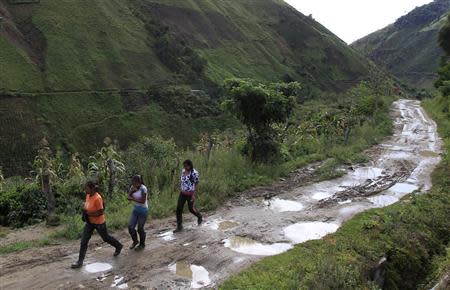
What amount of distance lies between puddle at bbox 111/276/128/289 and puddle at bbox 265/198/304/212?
571 centimetres

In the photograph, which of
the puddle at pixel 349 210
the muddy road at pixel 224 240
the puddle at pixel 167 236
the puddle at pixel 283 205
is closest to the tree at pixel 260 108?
the muddy road at pixel 224 240

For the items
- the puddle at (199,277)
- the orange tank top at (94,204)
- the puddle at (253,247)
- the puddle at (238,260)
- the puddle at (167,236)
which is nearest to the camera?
the puddle at (199,277)

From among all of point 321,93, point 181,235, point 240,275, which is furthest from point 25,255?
point 321,93

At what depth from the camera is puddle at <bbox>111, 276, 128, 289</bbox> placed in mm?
7805

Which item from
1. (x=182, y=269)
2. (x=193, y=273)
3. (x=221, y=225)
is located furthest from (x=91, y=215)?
(x=221, y=225)

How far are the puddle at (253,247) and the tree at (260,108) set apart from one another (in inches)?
274

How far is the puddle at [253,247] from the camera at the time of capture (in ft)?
31.9

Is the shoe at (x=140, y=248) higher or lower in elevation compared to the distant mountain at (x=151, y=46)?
lower

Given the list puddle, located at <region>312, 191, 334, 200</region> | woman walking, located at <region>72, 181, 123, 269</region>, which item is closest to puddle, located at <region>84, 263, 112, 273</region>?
woman walking, located at <region>72, 181, 123, 269</region>

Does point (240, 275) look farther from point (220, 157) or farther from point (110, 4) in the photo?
point (110, 4)

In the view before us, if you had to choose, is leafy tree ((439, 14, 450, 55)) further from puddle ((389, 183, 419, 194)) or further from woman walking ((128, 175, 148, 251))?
woman walking ((128, 175, 148, 251))

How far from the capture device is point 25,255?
9016 mm

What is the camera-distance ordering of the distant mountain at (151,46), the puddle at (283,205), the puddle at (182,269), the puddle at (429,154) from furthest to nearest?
the distant mountain at (151,46) < the puddle at (429,154) < the puddle at (283,205) < the puddle at (182,269)

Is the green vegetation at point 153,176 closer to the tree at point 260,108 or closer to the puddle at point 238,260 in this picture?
the tree at point 260,108
